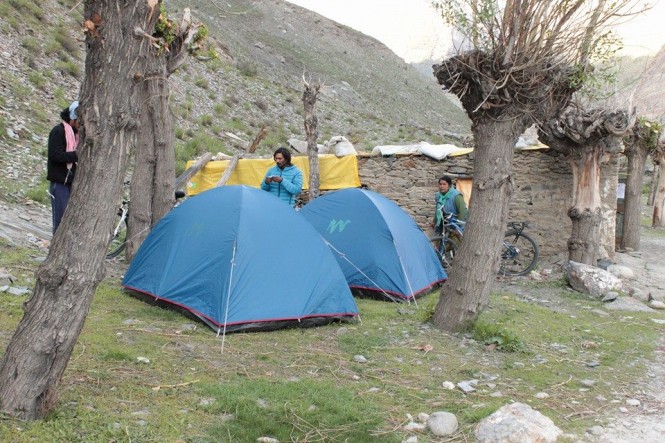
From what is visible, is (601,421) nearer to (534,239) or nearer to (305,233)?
(305,233)

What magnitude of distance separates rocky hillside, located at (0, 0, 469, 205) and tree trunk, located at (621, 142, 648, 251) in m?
8.45

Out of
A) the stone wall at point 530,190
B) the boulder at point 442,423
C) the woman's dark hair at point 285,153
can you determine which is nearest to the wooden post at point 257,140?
the stone wall at point 530,190

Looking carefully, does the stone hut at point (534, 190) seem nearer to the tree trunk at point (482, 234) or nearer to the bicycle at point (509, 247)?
the bicycle at point (509, 247)

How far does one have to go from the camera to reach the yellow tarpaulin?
12.7m

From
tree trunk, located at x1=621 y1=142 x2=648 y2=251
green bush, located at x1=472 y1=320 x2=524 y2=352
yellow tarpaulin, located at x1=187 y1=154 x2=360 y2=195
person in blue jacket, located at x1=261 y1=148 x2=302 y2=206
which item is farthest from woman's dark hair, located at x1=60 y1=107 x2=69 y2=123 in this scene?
tree trunk, located at x1=621 y1=142 x2=648 y2=251

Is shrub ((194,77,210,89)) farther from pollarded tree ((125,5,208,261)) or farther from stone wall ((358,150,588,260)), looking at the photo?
pollarded tree ((125,5,208,261))

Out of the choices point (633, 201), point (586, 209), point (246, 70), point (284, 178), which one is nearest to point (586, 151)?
point (586, 209)

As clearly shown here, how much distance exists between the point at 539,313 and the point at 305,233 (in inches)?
132

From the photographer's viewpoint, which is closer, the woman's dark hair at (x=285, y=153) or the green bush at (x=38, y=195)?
the woman's dark hair at (x=285, y=153)

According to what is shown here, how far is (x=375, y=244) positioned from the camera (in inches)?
345

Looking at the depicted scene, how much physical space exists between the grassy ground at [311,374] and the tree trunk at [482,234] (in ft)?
0.98

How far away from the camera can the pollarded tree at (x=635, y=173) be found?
600 inches

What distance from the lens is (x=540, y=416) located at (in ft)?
13.5

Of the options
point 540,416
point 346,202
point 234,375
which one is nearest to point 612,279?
point 346,202
